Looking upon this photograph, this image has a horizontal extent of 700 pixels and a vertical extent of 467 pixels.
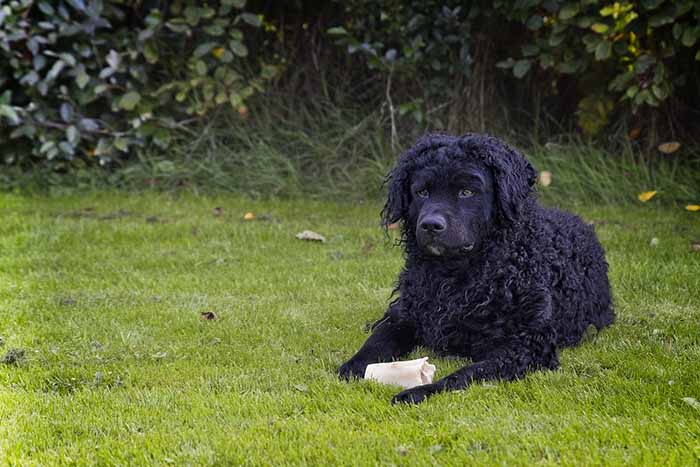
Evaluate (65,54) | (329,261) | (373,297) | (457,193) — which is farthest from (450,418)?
(65,54)

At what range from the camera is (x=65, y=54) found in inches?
346

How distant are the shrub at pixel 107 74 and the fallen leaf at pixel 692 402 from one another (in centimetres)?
632

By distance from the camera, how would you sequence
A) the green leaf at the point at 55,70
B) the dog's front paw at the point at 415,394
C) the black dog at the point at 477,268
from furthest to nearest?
the green leaf at the point at 55,70 → the black dog at the point at 477,268 → the dog's front paw at the point at 415,394

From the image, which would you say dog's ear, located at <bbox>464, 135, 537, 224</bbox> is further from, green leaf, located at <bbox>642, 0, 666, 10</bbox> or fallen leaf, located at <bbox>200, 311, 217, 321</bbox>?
green leaf, located at <bbox>642, 0, 666, 10</bbox>

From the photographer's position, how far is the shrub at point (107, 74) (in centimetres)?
888

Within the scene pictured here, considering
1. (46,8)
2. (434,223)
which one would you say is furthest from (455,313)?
(46,8)

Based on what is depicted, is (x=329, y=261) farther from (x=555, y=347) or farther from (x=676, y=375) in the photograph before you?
(x=676, y=375)

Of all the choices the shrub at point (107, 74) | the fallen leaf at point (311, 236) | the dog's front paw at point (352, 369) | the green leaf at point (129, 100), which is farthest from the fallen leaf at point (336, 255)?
the green leaf at point (129, 100)

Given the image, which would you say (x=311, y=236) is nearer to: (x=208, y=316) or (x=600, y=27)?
(x=208, y=316)

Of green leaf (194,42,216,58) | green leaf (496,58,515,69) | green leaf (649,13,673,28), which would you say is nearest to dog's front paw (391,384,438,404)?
green leaf (649,13,673,28)

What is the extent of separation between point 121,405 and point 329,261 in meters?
3.14

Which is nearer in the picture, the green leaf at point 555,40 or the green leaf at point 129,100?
the green leaf at point 555,40

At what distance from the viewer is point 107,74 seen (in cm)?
896

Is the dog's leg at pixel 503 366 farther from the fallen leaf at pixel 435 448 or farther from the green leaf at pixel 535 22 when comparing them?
the green leaf at pixel 535 22
